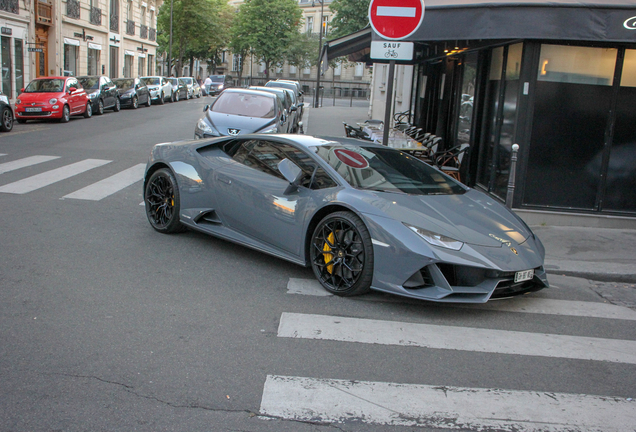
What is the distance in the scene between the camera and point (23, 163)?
11.2 metres

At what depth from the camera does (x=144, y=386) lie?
3.39m

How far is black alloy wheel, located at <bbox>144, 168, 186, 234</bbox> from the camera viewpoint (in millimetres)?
6621

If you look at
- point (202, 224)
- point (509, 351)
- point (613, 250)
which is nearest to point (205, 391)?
point (509, 351)

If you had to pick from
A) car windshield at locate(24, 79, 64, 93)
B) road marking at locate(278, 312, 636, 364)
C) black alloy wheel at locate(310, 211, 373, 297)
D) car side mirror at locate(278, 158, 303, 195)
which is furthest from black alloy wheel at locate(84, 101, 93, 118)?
road marking at locate(278, 312, 636, 364)

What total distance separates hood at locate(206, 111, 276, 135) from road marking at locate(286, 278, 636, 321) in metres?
8.06

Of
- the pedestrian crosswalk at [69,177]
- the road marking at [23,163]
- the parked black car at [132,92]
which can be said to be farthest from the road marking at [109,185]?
the parked black car at [132,92]

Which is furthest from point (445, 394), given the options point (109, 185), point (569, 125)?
point (109, 185)

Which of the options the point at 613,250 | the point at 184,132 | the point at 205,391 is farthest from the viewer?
the point at 184,132

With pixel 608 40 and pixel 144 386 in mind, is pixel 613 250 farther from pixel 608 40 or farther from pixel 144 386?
pixel 144 386

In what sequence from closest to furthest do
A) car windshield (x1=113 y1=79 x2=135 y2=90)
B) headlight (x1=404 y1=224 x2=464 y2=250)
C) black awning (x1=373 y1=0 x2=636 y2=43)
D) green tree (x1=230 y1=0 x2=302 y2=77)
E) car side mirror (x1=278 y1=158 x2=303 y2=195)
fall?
headlight (x1=404 y1=224 x2=464 y2=250)
car side mirror (x1=278 y1=158 x2=303 y2=195)
black awning (x1=373 y1=0 x2=636 y2=43)
car windshield (x1=113 y1=79 x2=135 y2=90)
green tree (x1=230 y1=0 x2=302 y2=77)

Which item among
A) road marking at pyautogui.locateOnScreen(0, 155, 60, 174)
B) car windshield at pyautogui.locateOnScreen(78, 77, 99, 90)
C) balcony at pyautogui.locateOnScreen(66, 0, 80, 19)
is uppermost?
balcony at pyautogui.locateOnScreen(66, 0, 80, 19)

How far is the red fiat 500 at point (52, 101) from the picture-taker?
20.0 m

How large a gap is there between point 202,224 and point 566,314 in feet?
11.5

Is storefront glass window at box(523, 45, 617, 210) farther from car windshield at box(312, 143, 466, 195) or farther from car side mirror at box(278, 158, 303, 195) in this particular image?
car side mirror at box(278, 158, 303, 195)
